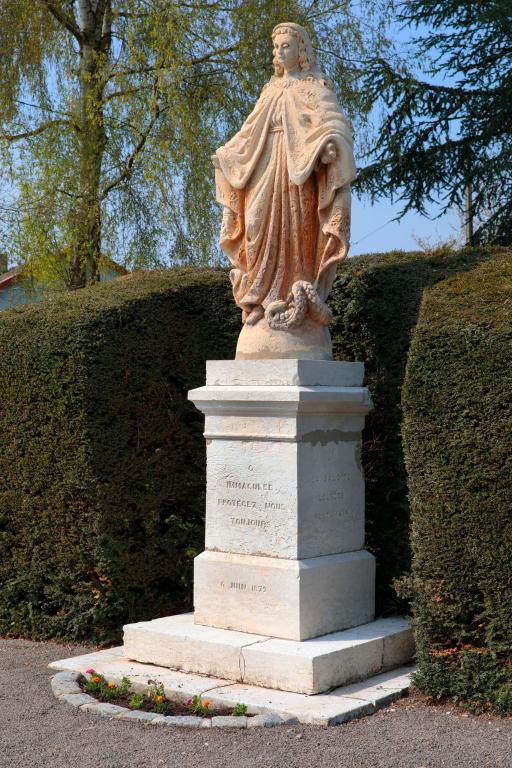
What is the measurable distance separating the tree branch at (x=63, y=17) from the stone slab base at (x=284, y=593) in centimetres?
1008

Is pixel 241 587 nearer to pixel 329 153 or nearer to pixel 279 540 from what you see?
pixel 279 540

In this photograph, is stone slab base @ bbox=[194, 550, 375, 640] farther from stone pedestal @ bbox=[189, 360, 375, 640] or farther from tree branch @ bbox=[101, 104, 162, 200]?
tree branch @ bbox=[101, 104, 162, 200]

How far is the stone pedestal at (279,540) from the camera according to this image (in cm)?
564

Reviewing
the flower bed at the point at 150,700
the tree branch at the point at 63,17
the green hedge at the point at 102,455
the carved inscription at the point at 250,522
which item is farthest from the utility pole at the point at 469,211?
the flower bed at the point at 150,700

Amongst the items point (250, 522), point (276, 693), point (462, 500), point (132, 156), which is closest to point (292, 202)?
point (250, 522)

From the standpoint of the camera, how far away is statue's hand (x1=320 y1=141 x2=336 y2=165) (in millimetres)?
5863

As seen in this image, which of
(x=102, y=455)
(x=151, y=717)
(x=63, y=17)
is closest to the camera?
(x=151, y=717)

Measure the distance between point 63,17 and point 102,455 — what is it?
8.98 metres

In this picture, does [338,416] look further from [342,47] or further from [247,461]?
[342,47]

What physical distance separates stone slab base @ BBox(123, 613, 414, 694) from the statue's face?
3678 mm

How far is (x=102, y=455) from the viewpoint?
688cm

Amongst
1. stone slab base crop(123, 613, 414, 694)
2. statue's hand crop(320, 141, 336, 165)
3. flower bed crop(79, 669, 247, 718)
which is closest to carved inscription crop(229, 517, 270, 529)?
stone slab base crop(123, 613, 414, 694)

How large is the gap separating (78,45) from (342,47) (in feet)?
13.3

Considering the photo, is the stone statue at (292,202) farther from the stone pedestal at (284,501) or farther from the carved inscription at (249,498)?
the carved inscription at (249,498)
